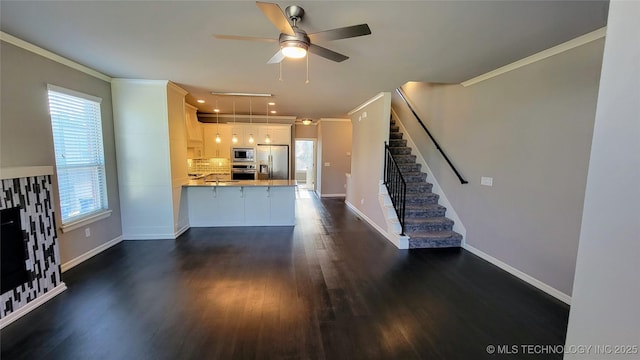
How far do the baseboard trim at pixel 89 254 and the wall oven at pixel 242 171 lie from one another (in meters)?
3.67

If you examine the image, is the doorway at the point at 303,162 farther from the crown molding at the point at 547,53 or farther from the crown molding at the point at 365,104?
the crown molding at the point at 547,53

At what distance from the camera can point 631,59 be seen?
0.73m

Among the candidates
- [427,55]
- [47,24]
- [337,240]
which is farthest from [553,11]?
[47,24]

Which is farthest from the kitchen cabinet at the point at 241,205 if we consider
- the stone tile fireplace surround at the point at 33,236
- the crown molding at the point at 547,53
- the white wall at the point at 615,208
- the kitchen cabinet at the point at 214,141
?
the white wall at the point at 615,208

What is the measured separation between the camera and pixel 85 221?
11.6ft

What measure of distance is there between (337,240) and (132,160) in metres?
3.70

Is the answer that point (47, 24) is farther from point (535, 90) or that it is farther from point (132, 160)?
point (535, 90)

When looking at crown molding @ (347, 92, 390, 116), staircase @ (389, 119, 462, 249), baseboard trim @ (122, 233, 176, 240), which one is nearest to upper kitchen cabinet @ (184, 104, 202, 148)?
baseboard trim @ (122, 233, 176, 240)

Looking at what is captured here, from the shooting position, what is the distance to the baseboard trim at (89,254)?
10.8 ft

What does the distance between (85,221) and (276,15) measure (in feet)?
12.6

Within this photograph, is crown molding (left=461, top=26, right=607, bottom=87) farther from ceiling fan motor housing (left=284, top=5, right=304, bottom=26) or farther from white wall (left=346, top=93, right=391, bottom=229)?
ceiling fan motor housing (left=284, top=5, right=304, bottom=26)

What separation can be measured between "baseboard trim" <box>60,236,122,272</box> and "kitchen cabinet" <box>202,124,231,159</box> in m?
3.84

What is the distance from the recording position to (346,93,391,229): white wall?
4840 mm

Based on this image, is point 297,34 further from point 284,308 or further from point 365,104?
point 365,104
